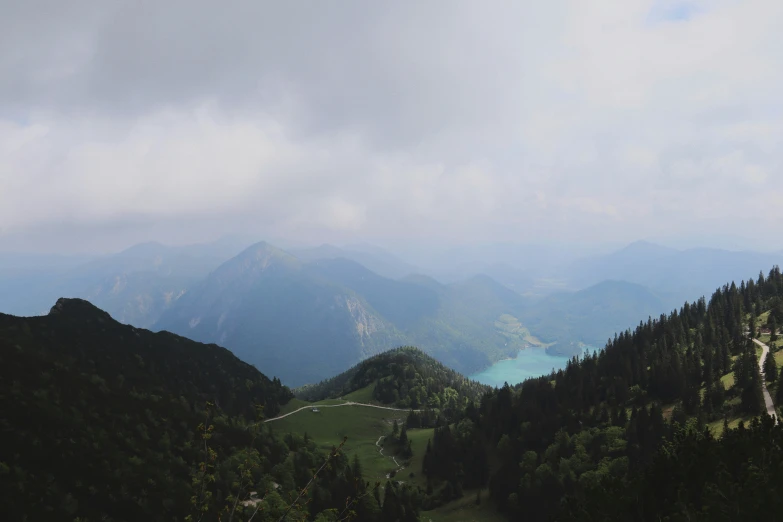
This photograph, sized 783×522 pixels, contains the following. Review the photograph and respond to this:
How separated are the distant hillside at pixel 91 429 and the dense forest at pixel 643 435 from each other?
129ft

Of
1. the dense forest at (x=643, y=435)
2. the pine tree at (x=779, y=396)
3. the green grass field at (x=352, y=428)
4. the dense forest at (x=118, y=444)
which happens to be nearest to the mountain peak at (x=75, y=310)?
the dense forest at (x=118, y=444)

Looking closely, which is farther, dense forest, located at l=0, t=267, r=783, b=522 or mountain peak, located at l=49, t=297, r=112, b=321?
mountain peak, located at l=49, t=297, r=112, b=321

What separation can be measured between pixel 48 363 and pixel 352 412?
5167 inches

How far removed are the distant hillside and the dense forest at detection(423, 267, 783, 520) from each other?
39467 millimetres

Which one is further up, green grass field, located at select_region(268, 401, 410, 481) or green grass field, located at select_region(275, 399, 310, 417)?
green grass field, located at select_region(275, 399, 310, 417)

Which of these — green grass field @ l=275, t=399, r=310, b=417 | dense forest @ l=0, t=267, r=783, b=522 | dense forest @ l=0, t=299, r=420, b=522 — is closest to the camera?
dense forest @ l=0, t=267, r=783, b=522

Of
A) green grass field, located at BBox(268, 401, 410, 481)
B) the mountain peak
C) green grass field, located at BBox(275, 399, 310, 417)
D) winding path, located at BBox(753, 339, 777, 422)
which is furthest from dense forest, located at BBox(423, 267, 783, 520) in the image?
the mountain peak

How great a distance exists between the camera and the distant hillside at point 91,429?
52062 millimetres

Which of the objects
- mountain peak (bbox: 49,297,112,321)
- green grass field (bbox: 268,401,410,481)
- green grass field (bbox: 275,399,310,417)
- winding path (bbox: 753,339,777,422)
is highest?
mountain peak (bbox: 49,297,112,321)

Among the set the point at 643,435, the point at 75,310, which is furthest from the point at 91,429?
the point at 643,435

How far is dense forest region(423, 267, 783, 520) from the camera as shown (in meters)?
38.1

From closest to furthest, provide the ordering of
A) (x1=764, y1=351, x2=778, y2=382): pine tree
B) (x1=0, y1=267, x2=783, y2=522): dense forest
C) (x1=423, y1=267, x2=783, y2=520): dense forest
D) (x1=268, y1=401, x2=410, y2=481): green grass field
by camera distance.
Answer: (x1=0, y1=267, x2=783, y2=522): dense forest, (x1=423, y1=267, x2=783, y2=520): dense forest, (x1=764, y1=351, x2=778, y2=382): pine tree, (x1=268, y1=401, x2=410, y2=481): green grass field

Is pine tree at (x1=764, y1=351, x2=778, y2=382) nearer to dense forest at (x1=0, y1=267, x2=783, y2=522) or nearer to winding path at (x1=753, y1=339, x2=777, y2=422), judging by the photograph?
dense forest at (x1=0, y1=267, x2=783, y2=522)

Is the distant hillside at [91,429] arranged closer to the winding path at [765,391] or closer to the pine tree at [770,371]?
the winding path at [765,391]
